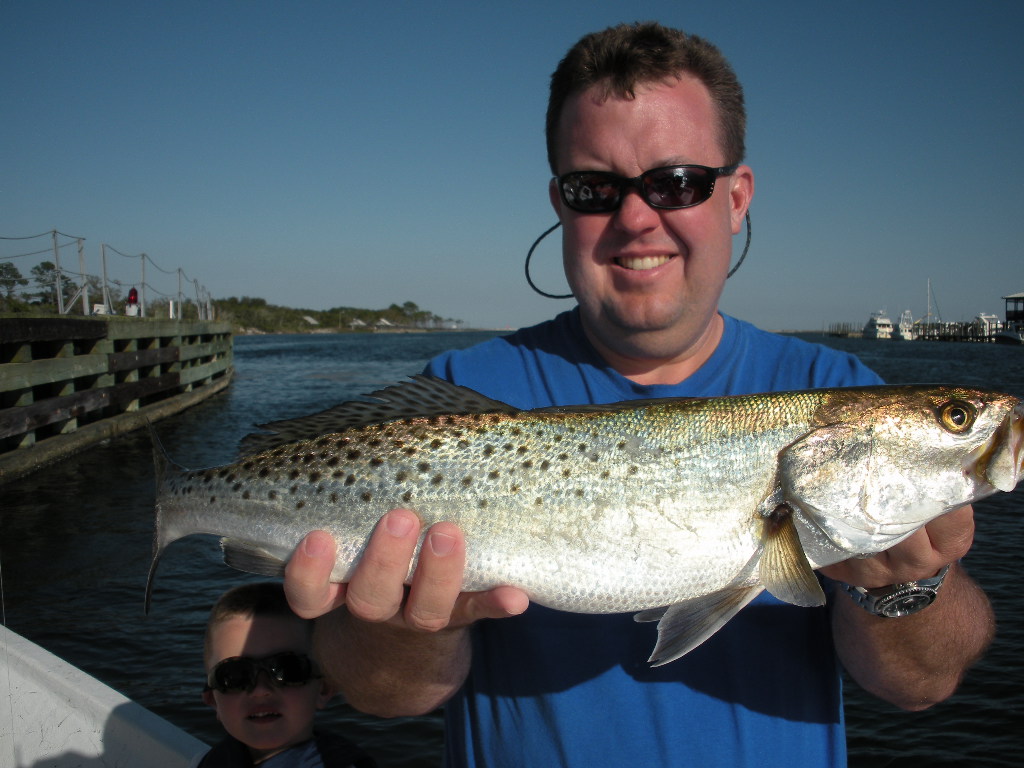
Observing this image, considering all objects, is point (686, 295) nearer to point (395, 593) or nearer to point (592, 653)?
point (592, 653)

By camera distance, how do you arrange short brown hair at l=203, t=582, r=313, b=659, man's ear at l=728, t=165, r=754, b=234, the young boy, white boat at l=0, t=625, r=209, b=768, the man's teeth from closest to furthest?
1. the man's teeth
2. man's ear at l=728, t=165, r=754, b=234
3. the young boy
4. short brown hair at l=203, t=582, r=313, b=659
5. white boat at l=0, t=625, r=209, b=768

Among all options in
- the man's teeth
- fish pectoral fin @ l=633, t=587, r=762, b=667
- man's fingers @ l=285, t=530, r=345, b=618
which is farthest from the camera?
the man's teeth

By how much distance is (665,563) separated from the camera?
258 centimetres

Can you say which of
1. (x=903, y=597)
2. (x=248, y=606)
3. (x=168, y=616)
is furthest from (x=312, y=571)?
(x=168, y=616)

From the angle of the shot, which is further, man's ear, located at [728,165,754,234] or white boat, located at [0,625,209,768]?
white boat, located at [0,625,209,768]

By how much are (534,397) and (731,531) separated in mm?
1097

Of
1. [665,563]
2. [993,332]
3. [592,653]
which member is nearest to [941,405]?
[665,563]

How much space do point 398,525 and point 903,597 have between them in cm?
189

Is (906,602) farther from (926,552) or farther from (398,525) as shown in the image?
(398,525)

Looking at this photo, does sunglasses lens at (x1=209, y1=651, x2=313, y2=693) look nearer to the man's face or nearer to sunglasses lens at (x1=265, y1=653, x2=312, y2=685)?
sunglasses lens at (x1=265, y1=653, x2=312, y2=685)

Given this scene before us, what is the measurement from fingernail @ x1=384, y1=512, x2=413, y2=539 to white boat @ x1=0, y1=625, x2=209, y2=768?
8.26 feet

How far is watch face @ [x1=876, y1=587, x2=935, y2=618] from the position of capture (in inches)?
101

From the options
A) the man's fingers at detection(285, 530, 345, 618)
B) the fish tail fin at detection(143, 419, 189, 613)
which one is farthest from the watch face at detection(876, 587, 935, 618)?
the fish tail fin at detection(143, 419, 189, 613)

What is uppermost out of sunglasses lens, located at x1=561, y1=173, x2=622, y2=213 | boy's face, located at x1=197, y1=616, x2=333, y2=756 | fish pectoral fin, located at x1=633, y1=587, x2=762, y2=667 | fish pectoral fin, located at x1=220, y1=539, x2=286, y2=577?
sunglasses lens, located at x1=561, y1=173, x2=622, y2=213
